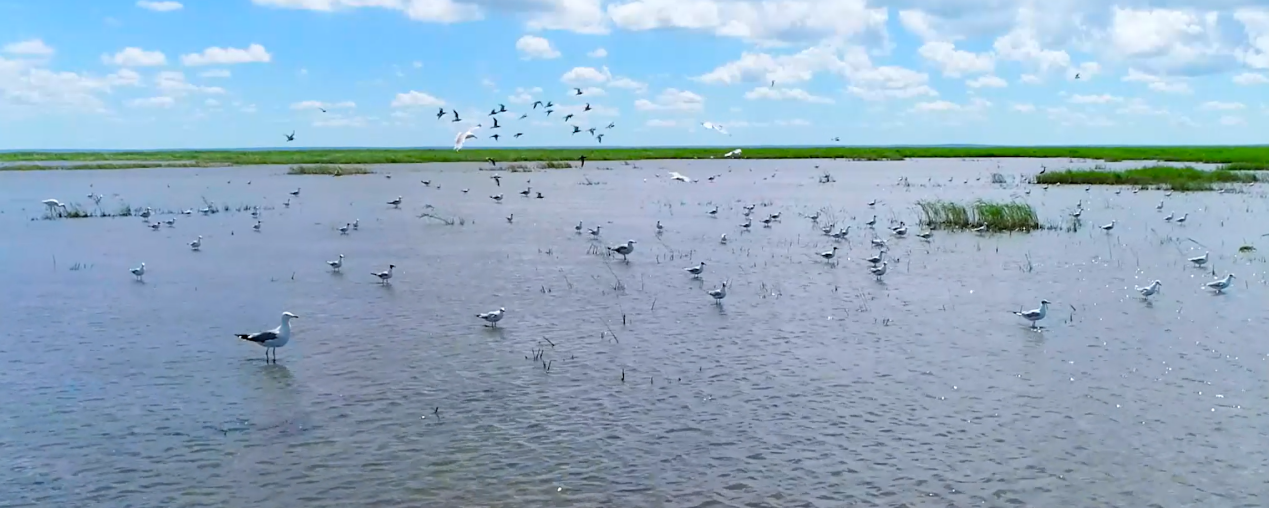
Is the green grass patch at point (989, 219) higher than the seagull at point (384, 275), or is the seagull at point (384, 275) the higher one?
the green grass patch at point (989, 219)

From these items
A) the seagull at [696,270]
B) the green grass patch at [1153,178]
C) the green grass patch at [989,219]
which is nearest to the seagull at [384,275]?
the seagull at [696,270]

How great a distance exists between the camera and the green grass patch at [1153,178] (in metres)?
48.8

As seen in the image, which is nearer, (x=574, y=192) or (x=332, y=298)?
(x=332, y=298)

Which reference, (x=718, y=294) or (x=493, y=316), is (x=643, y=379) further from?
(x=718, y=294)

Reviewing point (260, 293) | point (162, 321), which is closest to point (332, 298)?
point (260, 293)

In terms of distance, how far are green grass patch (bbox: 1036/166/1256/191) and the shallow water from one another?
923 inches

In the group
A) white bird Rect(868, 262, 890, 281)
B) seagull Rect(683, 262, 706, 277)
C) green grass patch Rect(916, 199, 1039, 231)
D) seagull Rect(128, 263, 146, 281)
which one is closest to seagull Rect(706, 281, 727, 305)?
seagull Rect(683, 262, 706, 277)

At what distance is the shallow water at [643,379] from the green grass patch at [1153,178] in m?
23.4

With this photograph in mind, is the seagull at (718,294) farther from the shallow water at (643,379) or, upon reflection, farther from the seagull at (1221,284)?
the seagull at (1221,284)

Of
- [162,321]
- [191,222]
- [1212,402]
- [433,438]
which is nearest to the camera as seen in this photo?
[433,438]

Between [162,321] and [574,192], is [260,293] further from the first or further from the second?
[574,192]

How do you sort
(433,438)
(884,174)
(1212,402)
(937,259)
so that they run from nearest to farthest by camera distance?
1. (433,438)
2. (1212,402)
3. (937,259)
4. (884,174)

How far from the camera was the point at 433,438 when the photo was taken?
1098 centimetres

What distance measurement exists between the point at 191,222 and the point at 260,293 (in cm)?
1809
